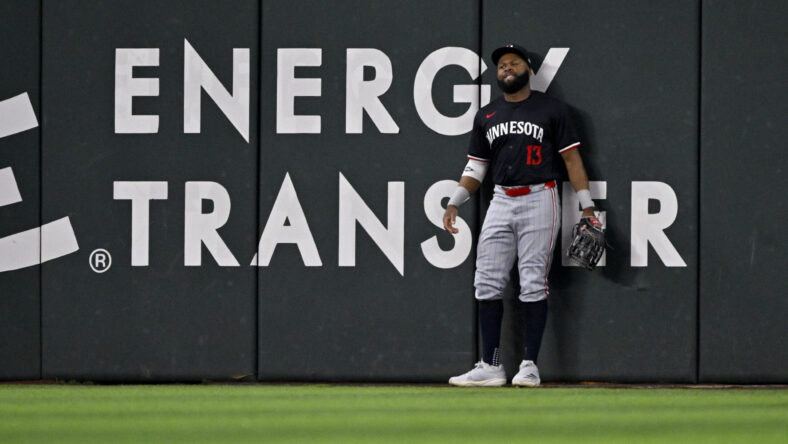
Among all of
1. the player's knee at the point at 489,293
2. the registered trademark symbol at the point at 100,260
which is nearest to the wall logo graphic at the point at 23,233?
the registered trademark symbol at the point at 100,260

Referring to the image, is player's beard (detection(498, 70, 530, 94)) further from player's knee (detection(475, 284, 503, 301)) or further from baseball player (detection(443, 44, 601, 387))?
player's knee (detection(475, 284, 503, 301))

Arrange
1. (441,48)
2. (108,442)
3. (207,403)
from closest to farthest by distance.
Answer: (108,442) < (207,403) < (441,48)

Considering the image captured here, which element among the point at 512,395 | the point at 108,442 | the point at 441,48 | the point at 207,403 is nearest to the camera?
the point at 108,442

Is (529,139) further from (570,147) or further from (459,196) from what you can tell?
(459,196)

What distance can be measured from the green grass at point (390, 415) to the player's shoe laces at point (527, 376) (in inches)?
6.3

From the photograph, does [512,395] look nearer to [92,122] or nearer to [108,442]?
[108,442]

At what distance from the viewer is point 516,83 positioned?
A: 5.42 meters

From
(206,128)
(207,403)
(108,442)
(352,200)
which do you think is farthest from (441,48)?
(108,442)

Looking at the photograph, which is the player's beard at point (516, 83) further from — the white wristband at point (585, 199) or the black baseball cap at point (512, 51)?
the white wristband at point (585, 199)

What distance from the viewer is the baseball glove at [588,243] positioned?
5309 mm

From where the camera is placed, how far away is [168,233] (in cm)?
574

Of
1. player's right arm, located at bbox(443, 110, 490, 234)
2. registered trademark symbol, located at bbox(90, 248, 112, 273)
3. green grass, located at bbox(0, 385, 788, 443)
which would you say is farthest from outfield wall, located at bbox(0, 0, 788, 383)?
green grass, located at bbox(0, 385, 788, 443)

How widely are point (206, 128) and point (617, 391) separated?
2.77m

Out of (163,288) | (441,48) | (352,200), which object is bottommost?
(163,288)
